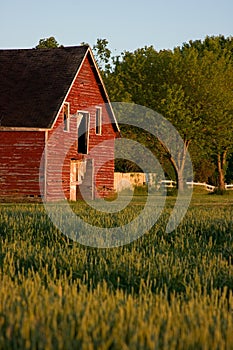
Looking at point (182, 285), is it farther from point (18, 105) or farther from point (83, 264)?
point (18, 105)

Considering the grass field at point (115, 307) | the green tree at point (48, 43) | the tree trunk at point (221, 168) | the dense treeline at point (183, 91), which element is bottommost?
the grass field at point (115, 307)

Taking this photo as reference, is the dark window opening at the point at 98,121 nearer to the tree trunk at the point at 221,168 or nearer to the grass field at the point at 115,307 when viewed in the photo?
the tree trunk at the point at 221,168

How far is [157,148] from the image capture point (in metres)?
53.2

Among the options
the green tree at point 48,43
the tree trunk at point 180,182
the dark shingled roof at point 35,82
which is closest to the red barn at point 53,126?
the dark shingled roof at point 35,82

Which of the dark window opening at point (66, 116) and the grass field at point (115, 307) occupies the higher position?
the dark window opening at point (66, 116)

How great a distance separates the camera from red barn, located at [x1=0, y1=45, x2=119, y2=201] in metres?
34.6

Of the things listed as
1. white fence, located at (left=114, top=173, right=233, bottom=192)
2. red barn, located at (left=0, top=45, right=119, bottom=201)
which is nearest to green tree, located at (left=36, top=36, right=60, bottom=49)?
white fence, located at (left=114, top=173, right=233, bottom=192)

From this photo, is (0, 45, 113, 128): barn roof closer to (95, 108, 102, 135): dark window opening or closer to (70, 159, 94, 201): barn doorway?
(95, 108, 102, 135): dark window opening

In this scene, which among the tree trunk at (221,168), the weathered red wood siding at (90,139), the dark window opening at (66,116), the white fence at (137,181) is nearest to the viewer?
the weathered red wood siding at (90,139)

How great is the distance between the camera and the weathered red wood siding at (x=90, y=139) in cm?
3534

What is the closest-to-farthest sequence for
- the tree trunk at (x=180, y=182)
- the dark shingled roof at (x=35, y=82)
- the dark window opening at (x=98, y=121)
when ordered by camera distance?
the dark shingled roof at (x=35, y=82) < the dark window opening at (x=98, y=121) < the tree trunk at (x=180, y=182)

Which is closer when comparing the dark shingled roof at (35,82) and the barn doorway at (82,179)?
the dark shingled roof at (35,82)

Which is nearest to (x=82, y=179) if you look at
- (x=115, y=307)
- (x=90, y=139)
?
(x=90, y=139)

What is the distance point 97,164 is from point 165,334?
33.6m
